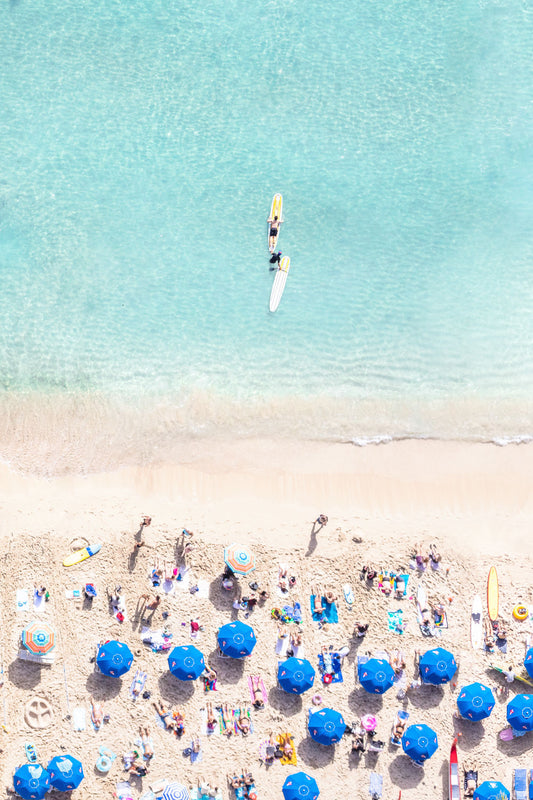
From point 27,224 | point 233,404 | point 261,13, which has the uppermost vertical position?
point 261,13

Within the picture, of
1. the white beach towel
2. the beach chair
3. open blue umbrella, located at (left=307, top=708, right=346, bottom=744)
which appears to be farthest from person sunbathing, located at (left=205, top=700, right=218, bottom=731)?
the beach chair

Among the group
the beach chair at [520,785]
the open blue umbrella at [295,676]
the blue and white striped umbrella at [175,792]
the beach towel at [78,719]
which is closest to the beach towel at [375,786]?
the open blue umbrella at [295,676]

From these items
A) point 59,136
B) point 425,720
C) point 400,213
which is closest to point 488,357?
point 400,213

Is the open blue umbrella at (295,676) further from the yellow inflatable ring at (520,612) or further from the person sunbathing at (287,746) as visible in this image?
the yellow inflatable ring at (520,612)

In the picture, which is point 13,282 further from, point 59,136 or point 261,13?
point 261,13

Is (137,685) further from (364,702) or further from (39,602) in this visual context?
Result: (364,702)

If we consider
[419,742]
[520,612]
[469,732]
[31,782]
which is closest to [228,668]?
[419,742]
